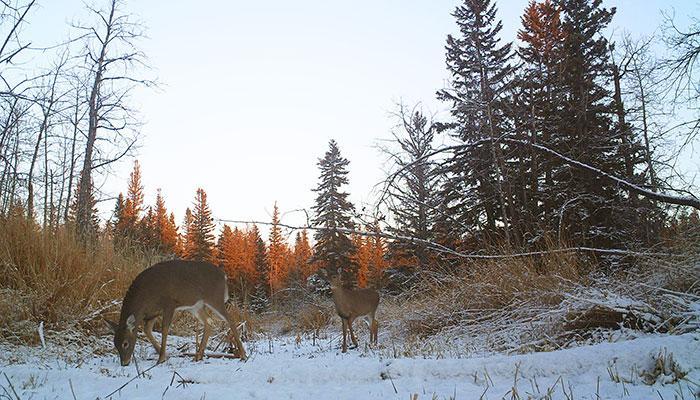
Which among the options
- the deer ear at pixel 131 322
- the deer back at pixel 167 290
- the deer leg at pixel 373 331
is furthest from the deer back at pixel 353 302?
the deer ear at pixel 131 322

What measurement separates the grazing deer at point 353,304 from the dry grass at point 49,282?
418 centimetres

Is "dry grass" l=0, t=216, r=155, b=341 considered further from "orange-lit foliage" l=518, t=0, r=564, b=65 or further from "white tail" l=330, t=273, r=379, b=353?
"orange-lit foliage" l=518, t=0, r=564, b=65

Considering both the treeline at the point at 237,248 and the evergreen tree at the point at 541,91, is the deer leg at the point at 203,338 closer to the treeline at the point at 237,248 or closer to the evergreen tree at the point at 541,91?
the evergreen tree at the point at 541,91

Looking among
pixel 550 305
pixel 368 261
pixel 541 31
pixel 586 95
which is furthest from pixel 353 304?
pixel 368 261

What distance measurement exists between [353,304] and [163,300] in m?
5.44

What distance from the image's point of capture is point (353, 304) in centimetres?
1016

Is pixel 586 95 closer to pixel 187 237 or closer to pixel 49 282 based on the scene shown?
pixel 49 282

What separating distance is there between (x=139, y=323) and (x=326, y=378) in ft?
9.44

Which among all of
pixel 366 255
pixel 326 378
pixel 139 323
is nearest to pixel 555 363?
pixel 326 378

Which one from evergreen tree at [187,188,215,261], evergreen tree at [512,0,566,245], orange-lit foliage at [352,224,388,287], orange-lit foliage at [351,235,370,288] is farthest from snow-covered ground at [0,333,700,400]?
evergreen tree at [187,188,215,261]

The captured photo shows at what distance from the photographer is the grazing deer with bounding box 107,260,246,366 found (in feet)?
17.0

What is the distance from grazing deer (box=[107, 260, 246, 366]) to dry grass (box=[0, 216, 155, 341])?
178 cm

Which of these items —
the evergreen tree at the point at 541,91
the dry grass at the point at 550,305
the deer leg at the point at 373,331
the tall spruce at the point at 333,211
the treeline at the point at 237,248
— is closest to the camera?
the dry grass at the point at 550,305

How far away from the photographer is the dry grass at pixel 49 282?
629 cm
